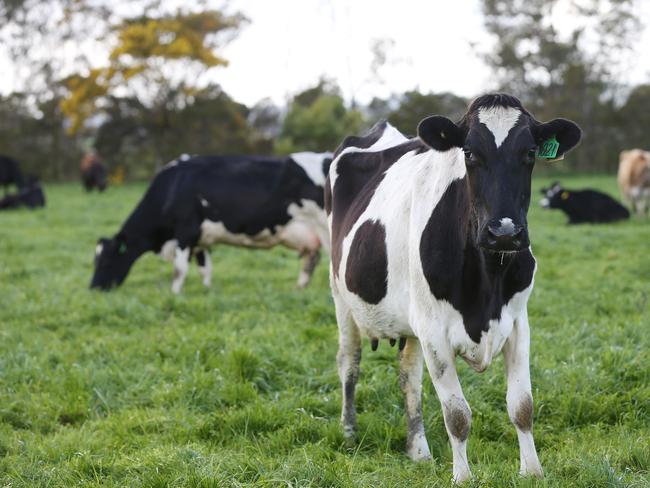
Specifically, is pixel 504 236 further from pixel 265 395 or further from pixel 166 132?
pixel 166 132

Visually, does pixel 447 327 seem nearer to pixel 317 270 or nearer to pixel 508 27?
pixel 317 270

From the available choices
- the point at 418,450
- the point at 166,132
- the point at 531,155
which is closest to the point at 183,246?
the point at 418,450

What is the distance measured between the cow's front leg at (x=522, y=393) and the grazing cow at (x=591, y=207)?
13116 millimetres

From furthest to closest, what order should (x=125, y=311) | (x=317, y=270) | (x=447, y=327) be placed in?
(x=317, y=270)
(x=125, y=311)
(x=447, y=327)

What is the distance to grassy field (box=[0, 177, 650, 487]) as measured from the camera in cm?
387

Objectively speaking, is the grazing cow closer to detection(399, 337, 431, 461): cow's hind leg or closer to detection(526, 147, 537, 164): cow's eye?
detection(399, 337, 431, 461): cow's hind leg

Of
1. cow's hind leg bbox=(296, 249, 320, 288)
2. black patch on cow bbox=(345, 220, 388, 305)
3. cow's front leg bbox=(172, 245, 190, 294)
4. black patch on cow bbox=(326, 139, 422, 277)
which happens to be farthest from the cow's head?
cow's front leg bbox=(172, 245, 190, 294)

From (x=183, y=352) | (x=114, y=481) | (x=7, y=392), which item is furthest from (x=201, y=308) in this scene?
(x=114, y=481)

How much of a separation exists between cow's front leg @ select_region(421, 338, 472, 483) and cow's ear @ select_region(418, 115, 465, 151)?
0.94m

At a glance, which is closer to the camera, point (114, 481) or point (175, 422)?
point (114, 481)

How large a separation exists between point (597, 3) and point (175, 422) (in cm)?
3975

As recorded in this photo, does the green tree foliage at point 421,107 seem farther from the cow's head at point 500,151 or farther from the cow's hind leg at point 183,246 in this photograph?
the cow's head at point 500,151

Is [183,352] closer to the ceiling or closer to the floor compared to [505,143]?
closer to the floor

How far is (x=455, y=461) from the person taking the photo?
3645 mm
